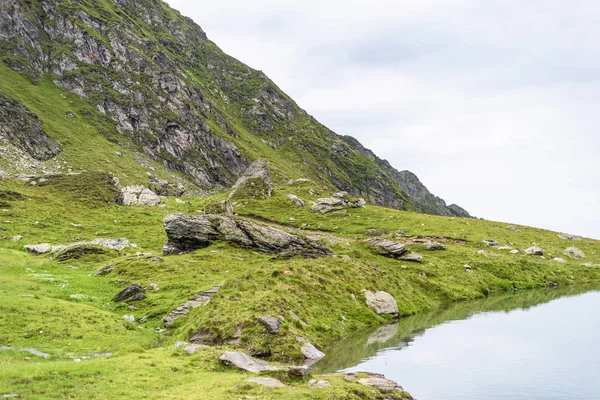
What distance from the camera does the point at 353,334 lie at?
4194cm

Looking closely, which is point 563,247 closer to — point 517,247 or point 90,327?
point 517,247

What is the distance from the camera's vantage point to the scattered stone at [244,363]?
26297mm

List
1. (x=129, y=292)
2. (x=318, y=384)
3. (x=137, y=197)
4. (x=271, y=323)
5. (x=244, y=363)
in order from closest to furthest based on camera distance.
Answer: (x=318, y=384)
(x=244, y=363)
(x=271, y=323)
(x=129, y=292)
(x=137, y=197)

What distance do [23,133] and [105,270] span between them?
112 meters

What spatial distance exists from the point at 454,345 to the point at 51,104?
191363 mm

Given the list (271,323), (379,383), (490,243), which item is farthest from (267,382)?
(490,243)

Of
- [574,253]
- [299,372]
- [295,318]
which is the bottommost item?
[299,372]

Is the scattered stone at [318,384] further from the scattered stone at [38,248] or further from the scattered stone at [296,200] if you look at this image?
the scattered stone at [296,200]

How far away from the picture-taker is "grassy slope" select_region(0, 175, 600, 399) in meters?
24.0

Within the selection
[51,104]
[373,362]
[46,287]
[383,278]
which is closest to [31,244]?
[46,287]

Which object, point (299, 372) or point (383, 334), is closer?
point (299, 372)

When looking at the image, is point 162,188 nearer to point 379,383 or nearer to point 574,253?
point 574,253

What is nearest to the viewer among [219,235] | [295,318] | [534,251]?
[295,318]

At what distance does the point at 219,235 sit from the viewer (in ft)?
223
